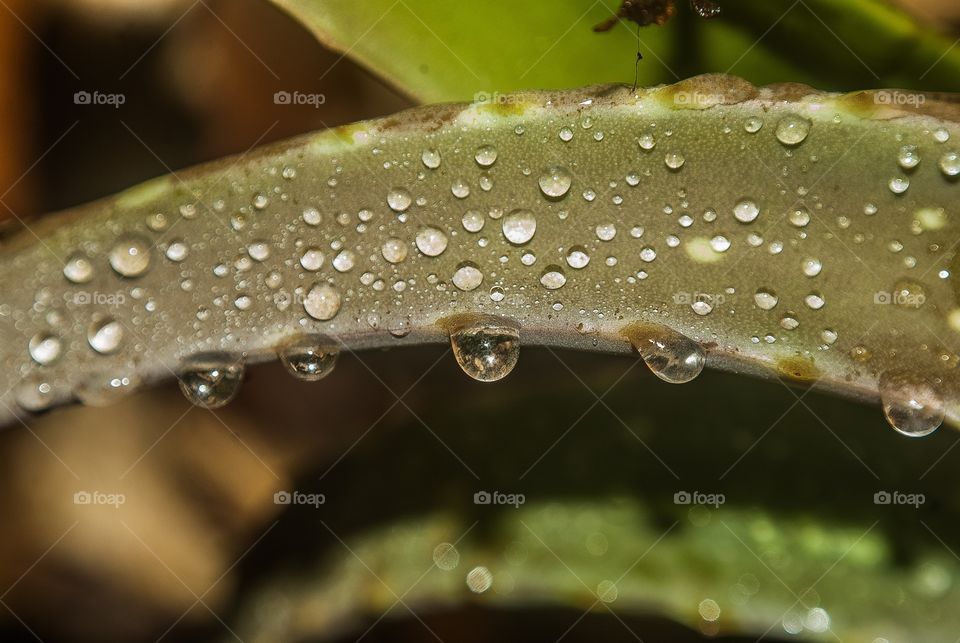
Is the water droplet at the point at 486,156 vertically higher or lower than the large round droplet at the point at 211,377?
higher

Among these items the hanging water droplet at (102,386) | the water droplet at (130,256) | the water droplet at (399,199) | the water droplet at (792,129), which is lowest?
the hanging water droplet at (102,386)

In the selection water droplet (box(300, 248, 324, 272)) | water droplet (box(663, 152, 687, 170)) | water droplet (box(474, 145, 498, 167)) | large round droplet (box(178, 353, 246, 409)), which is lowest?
large round droplet (box(178, 353, 246, 409))

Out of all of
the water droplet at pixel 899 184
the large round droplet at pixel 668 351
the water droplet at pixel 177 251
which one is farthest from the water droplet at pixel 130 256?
the water droplet at pixel 899 184

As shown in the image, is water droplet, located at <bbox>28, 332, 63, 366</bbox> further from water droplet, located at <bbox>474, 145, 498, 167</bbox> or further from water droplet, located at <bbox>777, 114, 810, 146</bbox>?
water droplet, located at <bbox>777, 114, 810, 146</bbox>

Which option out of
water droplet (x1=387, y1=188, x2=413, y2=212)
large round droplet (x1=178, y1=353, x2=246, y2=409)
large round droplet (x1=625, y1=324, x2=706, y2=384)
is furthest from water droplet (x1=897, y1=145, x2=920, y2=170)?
large round droplet (x1=178, y1=353, x2=246, y2=409)

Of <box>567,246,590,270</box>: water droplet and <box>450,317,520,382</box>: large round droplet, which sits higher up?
<box>567,246,590,270</box>: water droplet

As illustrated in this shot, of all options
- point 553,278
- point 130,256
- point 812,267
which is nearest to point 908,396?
point 812,267

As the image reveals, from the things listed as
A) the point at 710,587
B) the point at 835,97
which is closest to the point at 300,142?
the point at 835,97

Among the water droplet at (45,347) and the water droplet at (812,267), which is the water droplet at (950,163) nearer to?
the water droplet at (812,267)
